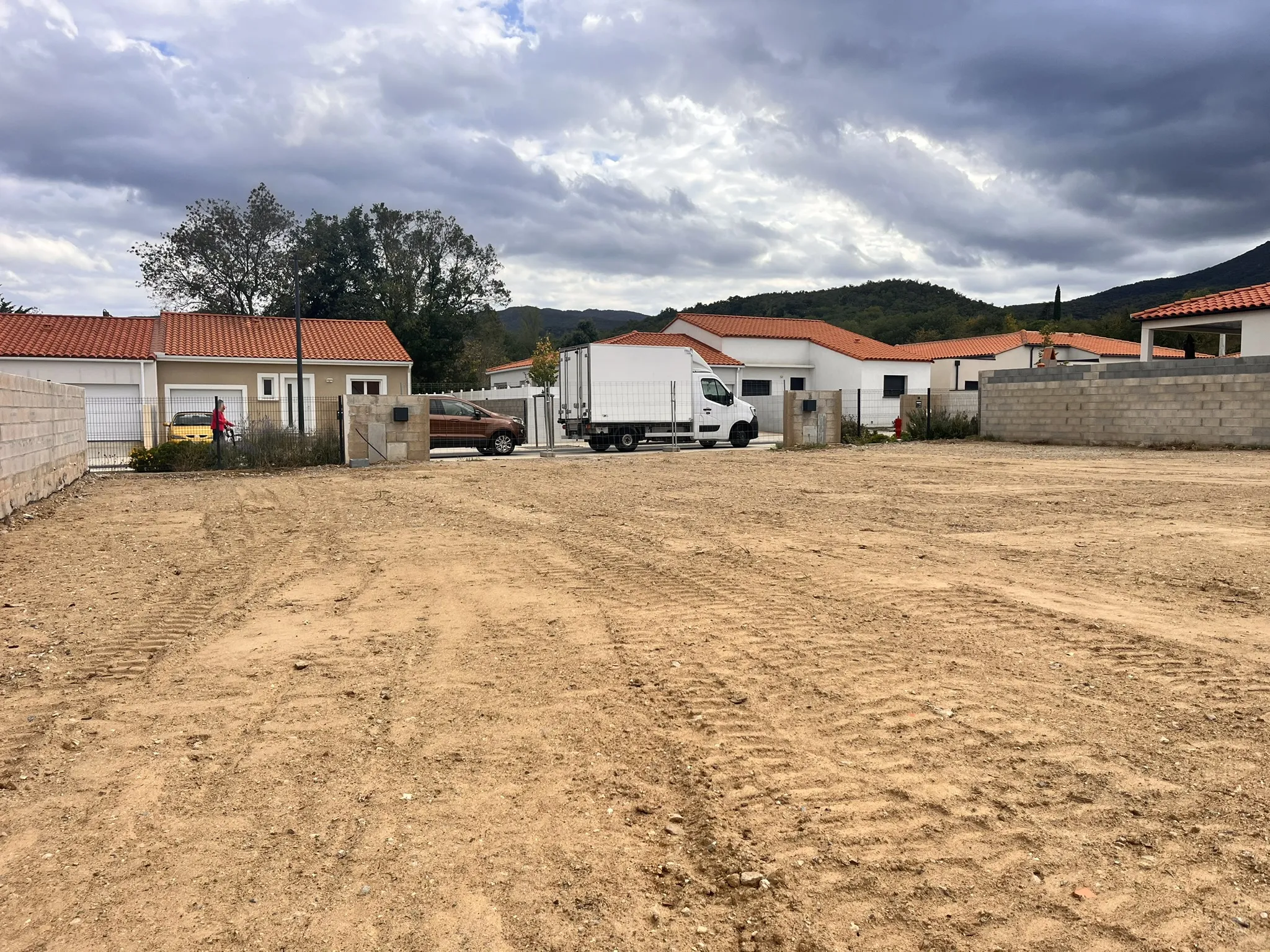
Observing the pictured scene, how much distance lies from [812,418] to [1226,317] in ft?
42.7

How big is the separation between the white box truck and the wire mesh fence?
23.9ft

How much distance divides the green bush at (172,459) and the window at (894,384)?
3400 cm

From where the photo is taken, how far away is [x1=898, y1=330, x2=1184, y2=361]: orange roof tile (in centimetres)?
4784

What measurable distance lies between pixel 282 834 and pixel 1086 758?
3.39 meters

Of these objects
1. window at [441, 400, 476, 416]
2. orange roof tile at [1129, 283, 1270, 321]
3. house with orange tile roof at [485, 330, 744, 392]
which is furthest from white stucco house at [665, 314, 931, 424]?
window at [441, 400, 476, 416]

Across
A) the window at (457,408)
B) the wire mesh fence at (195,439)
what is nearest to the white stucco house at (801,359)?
the window at (457,408)

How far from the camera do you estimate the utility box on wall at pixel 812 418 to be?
979 inches

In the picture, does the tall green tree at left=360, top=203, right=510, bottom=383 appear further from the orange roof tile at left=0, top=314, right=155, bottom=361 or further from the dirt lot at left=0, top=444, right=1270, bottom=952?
the dirt lot at left=0, top=444, right=1270, bottom=952

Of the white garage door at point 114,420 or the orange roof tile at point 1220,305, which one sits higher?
the orange roof tile at point 1220,305

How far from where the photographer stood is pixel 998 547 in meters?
8.61

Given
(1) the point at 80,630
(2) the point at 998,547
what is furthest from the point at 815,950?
(2) the point at 998,547

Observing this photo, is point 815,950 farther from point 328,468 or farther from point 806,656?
point 328,468

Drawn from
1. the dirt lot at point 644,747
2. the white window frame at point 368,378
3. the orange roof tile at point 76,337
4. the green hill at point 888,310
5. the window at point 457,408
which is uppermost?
the green hill at point 888,310

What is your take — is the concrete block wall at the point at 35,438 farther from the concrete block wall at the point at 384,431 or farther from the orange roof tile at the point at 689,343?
the orange roof tile at the point at 689,343
